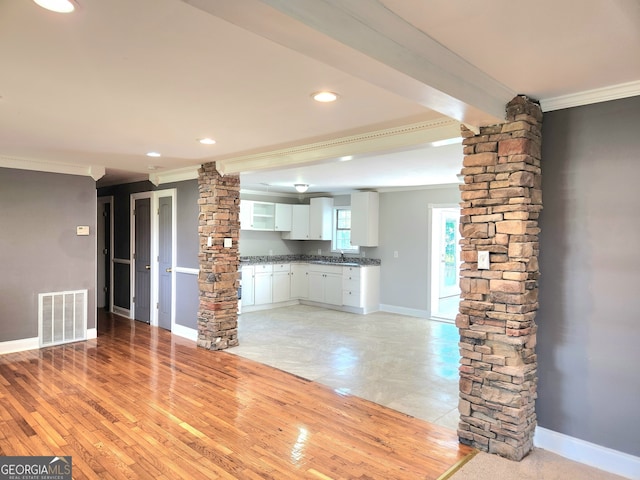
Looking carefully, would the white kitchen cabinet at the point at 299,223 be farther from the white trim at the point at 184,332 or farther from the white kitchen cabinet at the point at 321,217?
the white trim at the point at 184,332

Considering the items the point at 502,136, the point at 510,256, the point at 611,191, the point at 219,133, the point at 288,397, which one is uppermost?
the point at 219,133

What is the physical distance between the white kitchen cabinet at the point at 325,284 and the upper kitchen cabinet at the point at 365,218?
0.71m

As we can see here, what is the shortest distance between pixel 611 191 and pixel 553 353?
3.61 ft

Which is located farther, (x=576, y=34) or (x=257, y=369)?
(x=257, y=369)

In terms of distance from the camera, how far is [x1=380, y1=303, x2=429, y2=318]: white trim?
7.45 meters

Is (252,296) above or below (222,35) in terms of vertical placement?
below

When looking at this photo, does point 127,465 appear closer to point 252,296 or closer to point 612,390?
point 612,390

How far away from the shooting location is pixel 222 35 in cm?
184

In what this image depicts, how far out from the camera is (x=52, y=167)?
5340mm

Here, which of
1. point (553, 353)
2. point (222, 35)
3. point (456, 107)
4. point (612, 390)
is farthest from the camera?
point (553, 353)

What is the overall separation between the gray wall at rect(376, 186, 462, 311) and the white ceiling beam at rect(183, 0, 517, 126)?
5014mm

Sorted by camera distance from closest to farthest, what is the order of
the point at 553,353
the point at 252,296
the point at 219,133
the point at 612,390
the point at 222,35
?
the point at 222,35, the point at 612,390, the point at 553,353, the point at 219,133, the point at 252,296

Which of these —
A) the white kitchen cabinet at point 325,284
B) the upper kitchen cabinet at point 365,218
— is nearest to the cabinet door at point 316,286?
the white kitchen cabinet at point 325,284

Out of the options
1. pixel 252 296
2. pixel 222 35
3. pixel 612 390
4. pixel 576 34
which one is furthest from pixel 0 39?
pixel 252 296
